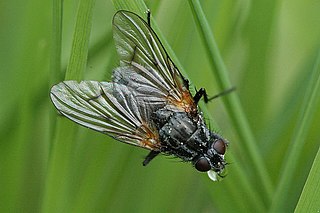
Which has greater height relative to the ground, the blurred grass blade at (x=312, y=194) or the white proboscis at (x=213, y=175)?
the blurred grass blade at (x=312, y=194)

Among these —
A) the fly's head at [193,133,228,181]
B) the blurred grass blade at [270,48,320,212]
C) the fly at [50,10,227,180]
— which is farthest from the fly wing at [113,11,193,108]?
the blurred grass blade at [270,48,320,212]

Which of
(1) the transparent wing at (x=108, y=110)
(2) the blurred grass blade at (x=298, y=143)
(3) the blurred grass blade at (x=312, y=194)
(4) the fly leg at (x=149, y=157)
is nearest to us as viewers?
(3) the blurred grass blade at (x=312, y=194)

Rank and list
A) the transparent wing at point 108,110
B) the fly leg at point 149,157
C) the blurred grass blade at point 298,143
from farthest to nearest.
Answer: the fly leg at point 149,157
the transparent wing at point 108,110
the blurred grass blade at point 298,143

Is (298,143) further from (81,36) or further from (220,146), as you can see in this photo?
(81,36)

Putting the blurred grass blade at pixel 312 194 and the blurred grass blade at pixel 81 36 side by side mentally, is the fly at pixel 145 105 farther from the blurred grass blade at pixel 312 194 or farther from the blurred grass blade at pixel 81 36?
the blurred grass blade at pixel 312 194

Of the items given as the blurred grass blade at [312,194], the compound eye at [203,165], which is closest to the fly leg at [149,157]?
the compound eye at [203,165]

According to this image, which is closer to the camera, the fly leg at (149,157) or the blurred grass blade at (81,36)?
the blurred grass blade at (81,36)

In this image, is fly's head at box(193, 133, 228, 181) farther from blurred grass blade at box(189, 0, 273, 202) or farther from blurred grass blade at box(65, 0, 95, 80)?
blurred grass blade at box(65, 0, 95, 80)

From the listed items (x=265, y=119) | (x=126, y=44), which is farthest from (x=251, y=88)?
(x=126, y=44)
